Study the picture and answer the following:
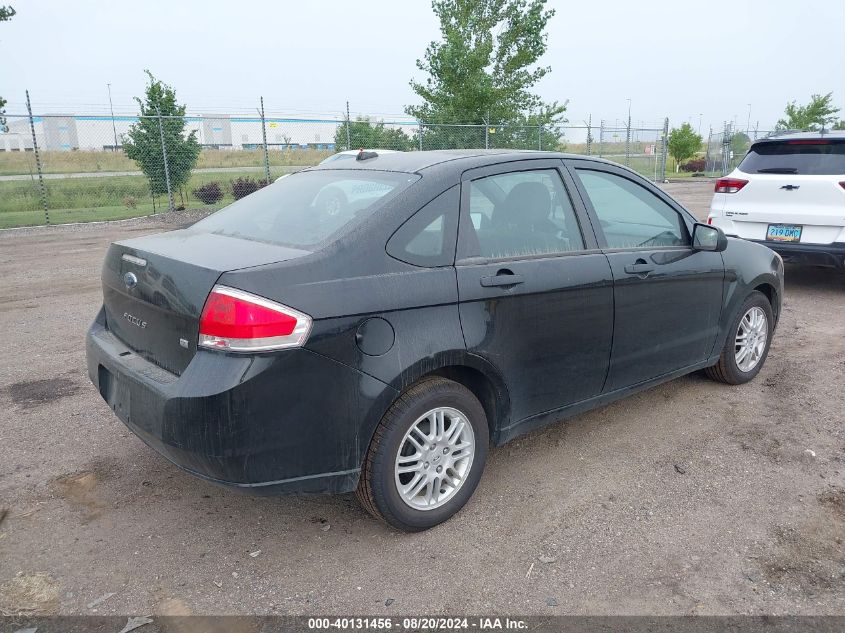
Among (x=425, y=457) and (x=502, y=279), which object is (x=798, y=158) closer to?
(x=502, y=279)

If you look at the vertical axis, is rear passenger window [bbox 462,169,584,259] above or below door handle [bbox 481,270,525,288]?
above

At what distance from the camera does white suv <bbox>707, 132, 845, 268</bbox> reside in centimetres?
714

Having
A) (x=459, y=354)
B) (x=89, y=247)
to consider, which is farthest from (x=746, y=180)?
(x=89, y=247)

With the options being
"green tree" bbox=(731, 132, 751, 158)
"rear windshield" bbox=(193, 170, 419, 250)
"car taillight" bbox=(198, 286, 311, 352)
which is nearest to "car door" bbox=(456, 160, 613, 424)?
"rear windshield" bbox=(193, 170, 419, 250)

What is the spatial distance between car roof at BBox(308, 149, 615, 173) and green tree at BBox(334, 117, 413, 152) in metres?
16.0

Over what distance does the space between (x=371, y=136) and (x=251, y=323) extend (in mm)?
18181

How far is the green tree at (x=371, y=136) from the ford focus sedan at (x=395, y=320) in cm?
1624

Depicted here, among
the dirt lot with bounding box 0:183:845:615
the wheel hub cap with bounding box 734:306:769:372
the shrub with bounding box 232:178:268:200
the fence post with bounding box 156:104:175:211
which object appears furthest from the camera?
the shrub with bounding box 232:178:268:200

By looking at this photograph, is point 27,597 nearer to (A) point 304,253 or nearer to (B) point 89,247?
(A) point 304,253

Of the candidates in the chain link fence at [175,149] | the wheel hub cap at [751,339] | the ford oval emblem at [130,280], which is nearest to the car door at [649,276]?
the wheel hub cap at [751,339]

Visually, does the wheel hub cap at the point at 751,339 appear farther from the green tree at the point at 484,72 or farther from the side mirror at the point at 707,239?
the green tree at the point at 484,72

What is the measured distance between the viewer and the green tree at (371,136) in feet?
63.8

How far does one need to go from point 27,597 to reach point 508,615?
6.13ft

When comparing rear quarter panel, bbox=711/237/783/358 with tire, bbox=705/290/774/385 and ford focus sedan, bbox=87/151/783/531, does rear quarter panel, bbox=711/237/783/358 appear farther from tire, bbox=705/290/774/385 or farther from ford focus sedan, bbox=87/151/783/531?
ford focus sedan, bbox=87/151/783/531
